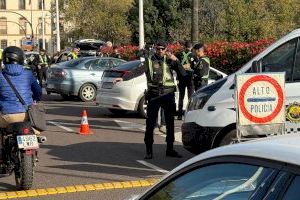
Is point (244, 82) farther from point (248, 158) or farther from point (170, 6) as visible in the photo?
point (170, 6)

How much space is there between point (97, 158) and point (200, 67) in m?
4.19

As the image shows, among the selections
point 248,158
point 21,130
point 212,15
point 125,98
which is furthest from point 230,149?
point 212,15

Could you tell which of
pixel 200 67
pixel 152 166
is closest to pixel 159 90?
pixel 152 166

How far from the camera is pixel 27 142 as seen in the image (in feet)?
23.5

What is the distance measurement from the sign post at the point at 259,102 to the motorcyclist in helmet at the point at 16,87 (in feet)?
8.77

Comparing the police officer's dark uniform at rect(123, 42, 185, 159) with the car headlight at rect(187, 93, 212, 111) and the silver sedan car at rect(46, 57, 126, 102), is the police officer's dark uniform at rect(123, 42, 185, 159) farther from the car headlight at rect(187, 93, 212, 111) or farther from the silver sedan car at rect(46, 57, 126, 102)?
the silver sedan car at rect(46, 57, 126, 102)

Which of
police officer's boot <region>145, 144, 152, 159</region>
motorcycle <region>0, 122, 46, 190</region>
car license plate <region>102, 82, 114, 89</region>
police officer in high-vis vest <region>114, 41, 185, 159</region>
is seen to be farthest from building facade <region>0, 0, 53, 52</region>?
motorcycle <region>0, 122, 46, 190</region>

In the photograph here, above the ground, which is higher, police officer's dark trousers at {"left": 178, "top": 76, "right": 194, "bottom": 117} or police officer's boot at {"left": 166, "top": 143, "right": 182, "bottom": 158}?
police officer's dark trousers at {"left": 178, "top": 76, "right": 194, "bottom": 117}

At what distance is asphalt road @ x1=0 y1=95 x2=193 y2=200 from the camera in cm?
763

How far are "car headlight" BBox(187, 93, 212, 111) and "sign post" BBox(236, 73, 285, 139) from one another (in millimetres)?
1786

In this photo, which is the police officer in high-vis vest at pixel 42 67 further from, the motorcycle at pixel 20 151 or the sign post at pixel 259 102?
the sign post at pixel 259 102

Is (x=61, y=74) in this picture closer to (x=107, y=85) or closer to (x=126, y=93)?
(x=107, y=85)

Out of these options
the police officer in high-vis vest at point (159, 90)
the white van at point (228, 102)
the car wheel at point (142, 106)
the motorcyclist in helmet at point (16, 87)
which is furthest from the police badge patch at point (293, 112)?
the car wheel at point (142, 106)

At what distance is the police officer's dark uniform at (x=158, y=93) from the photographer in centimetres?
935
